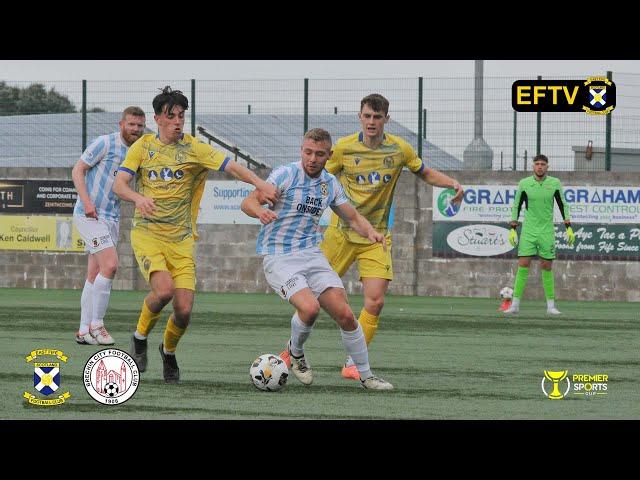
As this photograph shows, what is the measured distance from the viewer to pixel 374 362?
11055mm

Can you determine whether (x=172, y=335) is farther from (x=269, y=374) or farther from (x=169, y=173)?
(x=169, y=173)

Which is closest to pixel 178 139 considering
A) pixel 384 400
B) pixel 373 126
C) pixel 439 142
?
pixel 373 126

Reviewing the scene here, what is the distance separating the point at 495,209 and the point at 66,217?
7576 millimetres

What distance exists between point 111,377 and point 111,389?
0.07 meters

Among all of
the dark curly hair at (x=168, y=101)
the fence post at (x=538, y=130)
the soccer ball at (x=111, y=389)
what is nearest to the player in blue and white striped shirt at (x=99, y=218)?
the dark curly hair at (x=168, y=101)

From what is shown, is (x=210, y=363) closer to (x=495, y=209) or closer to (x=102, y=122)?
(x=495, y=209)

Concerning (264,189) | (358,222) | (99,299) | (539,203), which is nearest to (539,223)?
(539,203)

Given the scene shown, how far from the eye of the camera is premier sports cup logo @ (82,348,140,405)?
795 centimetres

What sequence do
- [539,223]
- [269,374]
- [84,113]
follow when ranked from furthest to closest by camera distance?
[84,113] → [539,223] → [269,374]

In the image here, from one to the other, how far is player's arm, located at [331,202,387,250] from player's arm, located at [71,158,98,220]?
2.97 metres

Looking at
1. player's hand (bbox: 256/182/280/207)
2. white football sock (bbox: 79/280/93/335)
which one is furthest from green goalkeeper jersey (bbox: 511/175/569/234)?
player's hand (bbox: 256/182/280/207)

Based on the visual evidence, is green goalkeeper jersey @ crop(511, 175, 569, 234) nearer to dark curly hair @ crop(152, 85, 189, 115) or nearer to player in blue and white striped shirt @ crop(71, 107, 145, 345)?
player in blue and white striped shirt @ crop(71, 107, 145, 345)

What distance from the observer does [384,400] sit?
8469 millimetres

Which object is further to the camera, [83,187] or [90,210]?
[83,187]
